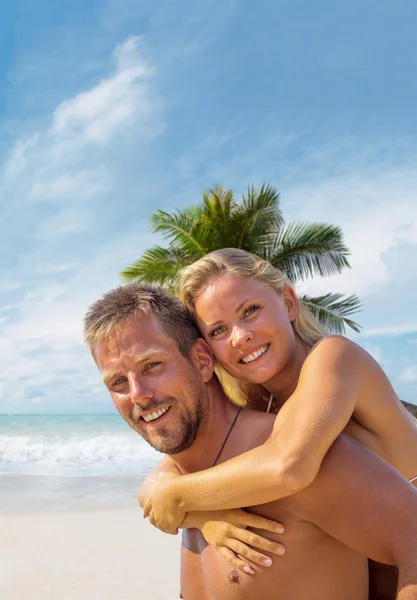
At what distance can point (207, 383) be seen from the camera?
9.43 ft

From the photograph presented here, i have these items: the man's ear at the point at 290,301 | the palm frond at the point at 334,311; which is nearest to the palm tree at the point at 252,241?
the palm frond at the point at 334,311

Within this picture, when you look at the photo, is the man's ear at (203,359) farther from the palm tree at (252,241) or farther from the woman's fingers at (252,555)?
the palm tree at (252,241)

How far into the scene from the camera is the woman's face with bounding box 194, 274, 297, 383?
3.13 m

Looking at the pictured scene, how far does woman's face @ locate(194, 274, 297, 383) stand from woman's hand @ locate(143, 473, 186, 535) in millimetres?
675

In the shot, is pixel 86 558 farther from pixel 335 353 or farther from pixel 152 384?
pixel 335 353

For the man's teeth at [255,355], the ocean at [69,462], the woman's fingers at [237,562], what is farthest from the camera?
the ocean at [69,462]

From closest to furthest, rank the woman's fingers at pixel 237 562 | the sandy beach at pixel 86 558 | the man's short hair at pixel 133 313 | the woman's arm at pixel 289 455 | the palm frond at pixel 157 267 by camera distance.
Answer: the woman's arm at pixel 289 455 < the woman's fingers at pixel 237 562 < the man's short hair at pixel 133 313 < the sandy beach at pixel 86 558 < the palm frond at pixel 157 267

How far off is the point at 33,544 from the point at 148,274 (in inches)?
372

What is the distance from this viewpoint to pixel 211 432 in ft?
9.05

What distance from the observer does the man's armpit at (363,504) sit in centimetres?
223

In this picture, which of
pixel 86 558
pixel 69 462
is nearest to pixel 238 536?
pixel 86 558

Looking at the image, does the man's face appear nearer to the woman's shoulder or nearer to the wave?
the woman's shoulder

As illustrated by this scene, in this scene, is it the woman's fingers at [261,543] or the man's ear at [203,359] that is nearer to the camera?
the woman's fingers at [261,543]

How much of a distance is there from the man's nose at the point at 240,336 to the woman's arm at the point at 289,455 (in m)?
0.39
